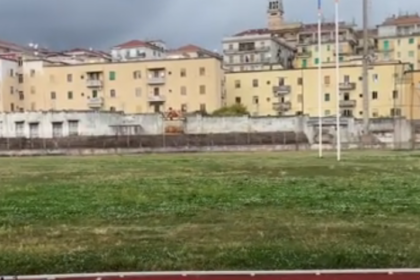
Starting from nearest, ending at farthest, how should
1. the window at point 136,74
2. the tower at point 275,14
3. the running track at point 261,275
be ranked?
the running track at point 261,275, the window at point 136,74, the tower at point 275,14

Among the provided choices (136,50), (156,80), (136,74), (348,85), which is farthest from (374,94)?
(136,50)

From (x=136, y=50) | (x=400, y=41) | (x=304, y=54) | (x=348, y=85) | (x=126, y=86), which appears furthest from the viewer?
(x=136, y=50)

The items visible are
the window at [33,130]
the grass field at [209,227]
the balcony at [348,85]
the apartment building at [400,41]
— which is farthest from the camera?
the apartment building at [400,41]

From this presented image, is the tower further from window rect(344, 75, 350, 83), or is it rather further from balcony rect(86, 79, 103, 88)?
balcony rect(86, 79, 103, 88)

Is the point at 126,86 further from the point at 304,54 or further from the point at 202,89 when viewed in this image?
the point at 304,54

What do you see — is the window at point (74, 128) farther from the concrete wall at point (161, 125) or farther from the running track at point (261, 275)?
the running track at point (261, 275)

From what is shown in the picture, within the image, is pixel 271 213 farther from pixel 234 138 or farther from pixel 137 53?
pixel 137 53

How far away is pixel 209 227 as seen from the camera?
12.1 meters

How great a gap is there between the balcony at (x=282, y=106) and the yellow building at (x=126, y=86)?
8524 millimetres

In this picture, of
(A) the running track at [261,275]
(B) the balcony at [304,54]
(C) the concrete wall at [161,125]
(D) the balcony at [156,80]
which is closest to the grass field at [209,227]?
(A) the running track at [261,275]

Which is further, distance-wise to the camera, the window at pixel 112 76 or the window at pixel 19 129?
the window at pixel 112 76

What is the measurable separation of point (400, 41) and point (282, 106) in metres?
41.8

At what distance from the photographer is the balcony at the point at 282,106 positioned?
10644 centimetres

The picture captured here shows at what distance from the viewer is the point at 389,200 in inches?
655
